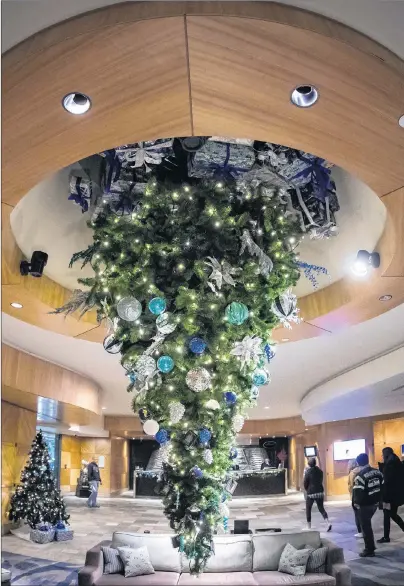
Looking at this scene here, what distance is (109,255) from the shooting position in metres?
4.15

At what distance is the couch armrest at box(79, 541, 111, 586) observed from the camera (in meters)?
6.15

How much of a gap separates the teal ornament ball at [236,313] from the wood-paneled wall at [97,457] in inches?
874

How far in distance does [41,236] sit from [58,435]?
68.9 feet

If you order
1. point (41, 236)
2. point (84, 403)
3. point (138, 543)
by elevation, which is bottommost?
point (138, 543)

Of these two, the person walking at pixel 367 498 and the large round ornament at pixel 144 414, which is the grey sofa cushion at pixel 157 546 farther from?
the large round ornament at pixel 144 414

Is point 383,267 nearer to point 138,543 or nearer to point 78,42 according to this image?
point 78,42

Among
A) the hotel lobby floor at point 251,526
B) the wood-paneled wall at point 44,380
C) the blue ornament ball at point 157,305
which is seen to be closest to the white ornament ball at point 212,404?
the blue ornament ball at point 157,305

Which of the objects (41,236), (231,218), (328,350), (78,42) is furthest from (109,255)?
(328,350)

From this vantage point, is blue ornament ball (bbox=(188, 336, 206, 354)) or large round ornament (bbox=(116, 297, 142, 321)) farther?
large round ornament (bbox=(116, 297, 142, 321))

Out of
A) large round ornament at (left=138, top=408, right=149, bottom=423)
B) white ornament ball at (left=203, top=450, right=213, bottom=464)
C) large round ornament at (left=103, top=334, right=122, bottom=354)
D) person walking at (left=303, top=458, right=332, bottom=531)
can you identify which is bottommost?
person walking at (left=303, top=458, right=332, bottom=531)

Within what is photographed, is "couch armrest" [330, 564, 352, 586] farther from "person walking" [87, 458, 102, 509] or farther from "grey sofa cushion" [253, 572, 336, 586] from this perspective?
"person walking" [87, 458, 102, 509]

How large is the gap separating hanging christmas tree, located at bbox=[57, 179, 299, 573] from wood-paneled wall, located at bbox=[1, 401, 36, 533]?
844cm

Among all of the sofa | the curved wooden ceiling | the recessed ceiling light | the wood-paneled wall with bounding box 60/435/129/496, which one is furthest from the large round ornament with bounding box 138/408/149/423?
the wood-paneled wall with bounding box 60/435/129/496

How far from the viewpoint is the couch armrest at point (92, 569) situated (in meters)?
6.15
